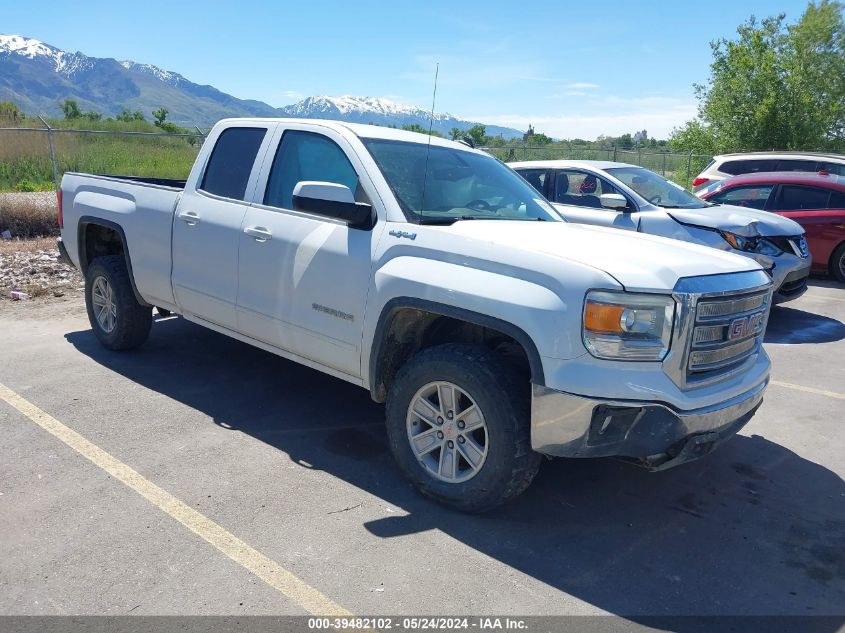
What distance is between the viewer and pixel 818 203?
11.0 meters

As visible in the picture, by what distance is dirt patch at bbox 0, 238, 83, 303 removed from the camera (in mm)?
8695

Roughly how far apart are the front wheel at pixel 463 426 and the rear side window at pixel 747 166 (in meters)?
12.2

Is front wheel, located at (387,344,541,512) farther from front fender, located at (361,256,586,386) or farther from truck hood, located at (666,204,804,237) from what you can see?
truck hood, located at (666,204,804,237)

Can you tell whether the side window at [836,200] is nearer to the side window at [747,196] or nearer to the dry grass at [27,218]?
the side window at [747,196]

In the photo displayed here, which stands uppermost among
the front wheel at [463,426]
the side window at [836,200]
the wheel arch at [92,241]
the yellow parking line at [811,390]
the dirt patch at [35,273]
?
the side window at [836,200]

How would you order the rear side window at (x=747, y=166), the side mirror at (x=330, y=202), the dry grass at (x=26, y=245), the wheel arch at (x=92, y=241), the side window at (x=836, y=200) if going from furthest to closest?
the rear side window at (x=747, y=166) < the side window at (x=836, y=200) < the dry grass at (x=26, y=245) < the wheel arch at (x=92, y=241) < the side mirror at (x=330, y=202)

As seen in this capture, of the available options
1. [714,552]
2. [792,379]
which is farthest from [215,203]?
[792,379]

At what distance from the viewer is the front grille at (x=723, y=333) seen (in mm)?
3377

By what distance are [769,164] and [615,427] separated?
12.7 m

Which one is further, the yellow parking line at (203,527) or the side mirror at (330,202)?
the side mirror at (330,202)

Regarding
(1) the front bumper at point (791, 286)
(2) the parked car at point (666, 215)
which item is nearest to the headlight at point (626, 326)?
(2) the parked car at point (666, 215)

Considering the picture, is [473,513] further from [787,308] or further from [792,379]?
[787,308]

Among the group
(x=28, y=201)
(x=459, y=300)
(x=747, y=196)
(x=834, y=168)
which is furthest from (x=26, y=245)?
(x=834, y=168)

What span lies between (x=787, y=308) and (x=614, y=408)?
24.0 feet
